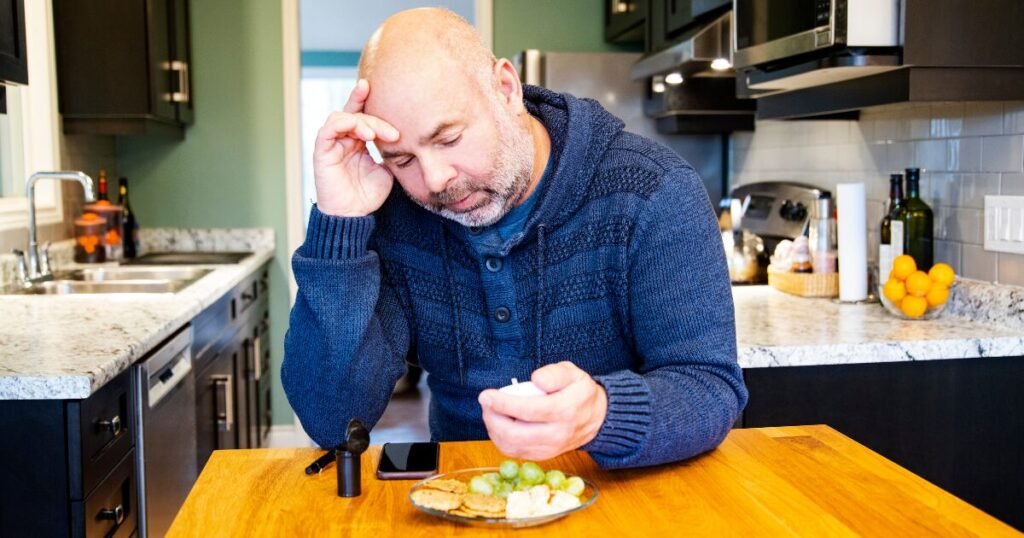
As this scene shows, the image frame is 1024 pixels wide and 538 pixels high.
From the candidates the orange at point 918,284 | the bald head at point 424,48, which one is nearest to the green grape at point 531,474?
the bald head at point 424,48

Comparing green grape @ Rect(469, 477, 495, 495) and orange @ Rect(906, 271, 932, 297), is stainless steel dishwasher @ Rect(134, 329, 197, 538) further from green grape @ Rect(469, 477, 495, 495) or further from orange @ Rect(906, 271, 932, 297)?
orange @ Rect(906, 271, 932, 297)

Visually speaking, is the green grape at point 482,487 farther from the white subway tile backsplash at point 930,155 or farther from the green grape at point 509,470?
the white subway tile backsplash at point 930,155

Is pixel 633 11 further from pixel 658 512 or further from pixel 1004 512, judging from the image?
pixel 658 512

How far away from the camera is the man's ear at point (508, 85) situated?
150cm

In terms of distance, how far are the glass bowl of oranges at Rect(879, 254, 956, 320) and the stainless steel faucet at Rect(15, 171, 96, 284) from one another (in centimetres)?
209

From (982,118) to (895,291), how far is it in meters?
0.45

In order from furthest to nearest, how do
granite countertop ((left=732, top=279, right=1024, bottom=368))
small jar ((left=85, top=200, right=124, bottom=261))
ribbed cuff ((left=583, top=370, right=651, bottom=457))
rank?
small jar ((left=85, top=200, right=124, bottom=261))
granite countertop ((left=732, top=279, right=1024, bottom=368))
ribbed cuff ((left=583, top=370, right=651, bottom=457))

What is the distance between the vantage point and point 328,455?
133 centimetres

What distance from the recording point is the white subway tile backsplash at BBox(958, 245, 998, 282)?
2344 mm

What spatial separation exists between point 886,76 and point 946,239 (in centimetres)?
56

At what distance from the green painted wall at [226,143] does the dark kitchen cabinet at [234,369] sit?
0.88 feet

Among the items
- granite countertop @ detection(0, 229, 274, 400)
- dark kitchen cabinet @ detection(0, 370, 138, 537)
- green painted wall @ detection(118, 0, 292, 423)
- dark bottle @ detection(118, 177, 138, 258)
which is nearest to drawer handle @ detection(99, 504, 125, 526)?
dark kitchen cabinet @ detection(0, 370, 138, 537)

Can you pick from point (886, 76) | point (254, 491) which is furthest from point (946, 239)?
point (254, 491)

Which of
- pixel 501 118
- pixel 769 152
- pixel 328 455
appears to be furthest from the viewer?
pixel 769 152
